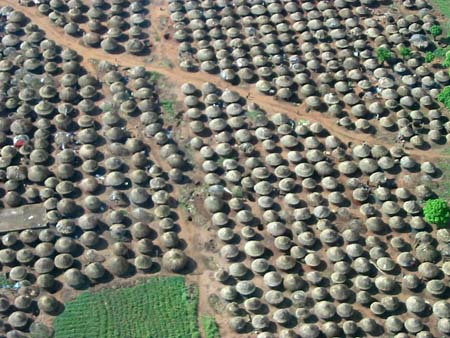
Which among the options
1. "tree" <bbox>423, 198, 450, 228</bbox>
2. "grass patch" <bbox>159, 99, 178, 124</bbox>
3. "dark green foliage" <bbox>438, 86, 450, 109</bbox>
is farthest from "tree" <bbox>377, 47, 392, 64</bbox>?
"grass patch" <bbox>159, 99, 178, 124</bbox>

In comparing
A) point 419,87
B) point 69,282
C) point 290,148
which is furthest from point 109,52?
point 419,87

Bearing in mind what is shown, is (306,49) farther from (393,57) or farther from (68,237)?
(68,237)

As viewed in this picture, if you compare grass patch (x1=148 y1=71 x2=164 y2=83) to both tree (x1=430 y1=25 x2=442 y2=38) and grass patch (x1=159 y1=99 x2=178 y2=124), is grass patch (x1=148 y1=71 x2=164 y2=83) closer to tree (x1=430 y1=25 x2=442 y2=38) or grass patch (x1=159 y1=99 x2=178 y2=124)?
grass patch (x1=159 y1=99 x2=178 y2=124)

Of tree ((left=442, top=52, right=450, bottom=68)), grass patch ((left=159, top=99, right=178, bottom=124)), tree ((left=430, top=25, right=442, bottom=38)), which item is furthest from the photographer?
tree ((left=430, top=25, right=442, bottom=38))

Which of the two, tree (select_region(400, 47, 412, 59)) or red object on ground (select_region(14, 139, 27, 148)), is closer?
red object on ground (select_region(14, 139, 27, 148))

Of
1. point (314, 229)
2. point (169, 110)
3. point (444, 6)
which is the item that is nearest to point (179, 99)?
point (169, 110)

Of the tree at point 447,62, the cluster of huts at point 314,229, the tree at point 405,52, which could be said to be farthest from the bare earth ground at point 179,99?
the tree at point 405,52

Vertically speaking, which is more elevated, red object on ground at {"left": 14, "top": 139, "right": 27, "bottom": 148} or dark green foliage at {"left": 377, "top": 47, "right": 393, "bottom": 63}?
dark green foliage at {"left": 377, "top": 47, "right": 393, "bottom": 63}

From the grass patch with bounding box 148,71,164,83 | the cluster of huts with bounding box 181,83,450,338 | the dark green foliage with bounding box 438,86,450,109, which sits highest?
the dark green foliage with bounding box 438,86,450,109
